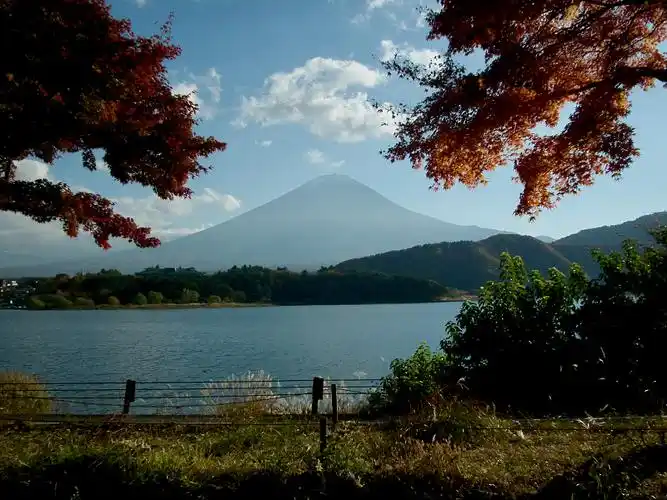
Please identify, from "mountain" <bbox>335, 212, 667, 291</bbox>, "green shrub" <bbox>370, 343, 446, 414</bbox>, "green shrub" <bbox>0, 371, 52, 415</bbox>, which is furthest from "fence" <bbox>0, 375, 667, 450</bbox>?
"mountain" <bbox>335, 212, 667, 291</bbox>

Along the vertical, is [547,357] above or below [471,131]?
below

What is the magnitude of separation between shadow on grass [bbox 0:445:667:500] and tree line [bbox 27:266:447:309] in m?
55.0

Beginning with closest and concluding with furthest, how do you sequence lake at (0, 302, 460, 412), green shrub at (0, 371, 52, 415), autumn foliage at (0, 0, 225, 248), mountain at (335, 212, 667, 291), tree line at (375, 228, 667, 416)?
autumn foliage at (0, 0, 225, 248) < tree line at (375, 228, 667, 416) < green shrub at (0, 371, 52, 415) < lake at (0, 302, 460, 412) < mountain at (335, 212, 667, 291)

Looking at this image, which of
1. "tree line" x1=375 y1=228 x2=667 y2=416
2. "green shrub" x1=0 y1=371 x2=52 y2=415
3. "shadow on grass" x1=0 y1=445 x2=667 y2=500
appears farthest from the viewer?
"green shrub" x1=0 y1=371 x2=52 y2=415

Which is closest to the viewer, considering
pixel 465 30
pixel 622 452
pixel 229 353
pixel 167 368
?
pixel 622 452

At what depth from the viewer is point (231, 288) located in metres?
72.6

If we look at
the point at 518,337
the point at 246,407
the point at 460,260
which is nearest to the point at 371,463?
the point at 246,407

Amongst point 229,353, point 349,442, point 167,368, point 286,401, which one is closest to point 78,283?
point 229,353

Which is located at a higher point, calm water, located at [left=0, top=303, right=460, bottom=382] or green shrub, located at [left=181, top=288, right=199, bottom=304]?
green shrub, located at [left=181, top=288, right=199, bottom=304]

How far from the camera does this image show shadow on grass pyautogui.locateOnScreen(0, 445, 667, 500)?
482 cm

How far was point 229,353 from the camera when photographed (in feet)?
90.3

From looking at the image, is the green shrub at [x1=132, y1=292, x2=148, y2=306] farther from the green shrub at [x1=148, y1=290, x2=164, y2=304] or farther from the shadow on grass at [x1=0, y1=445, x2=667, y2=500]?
the shadow on grass at [x1=0, y1=445, x2=667, y2=500]

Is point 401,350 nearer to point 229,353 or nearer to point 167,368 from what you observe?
point 229,353

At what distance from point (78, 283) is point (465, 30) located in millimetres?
62786
